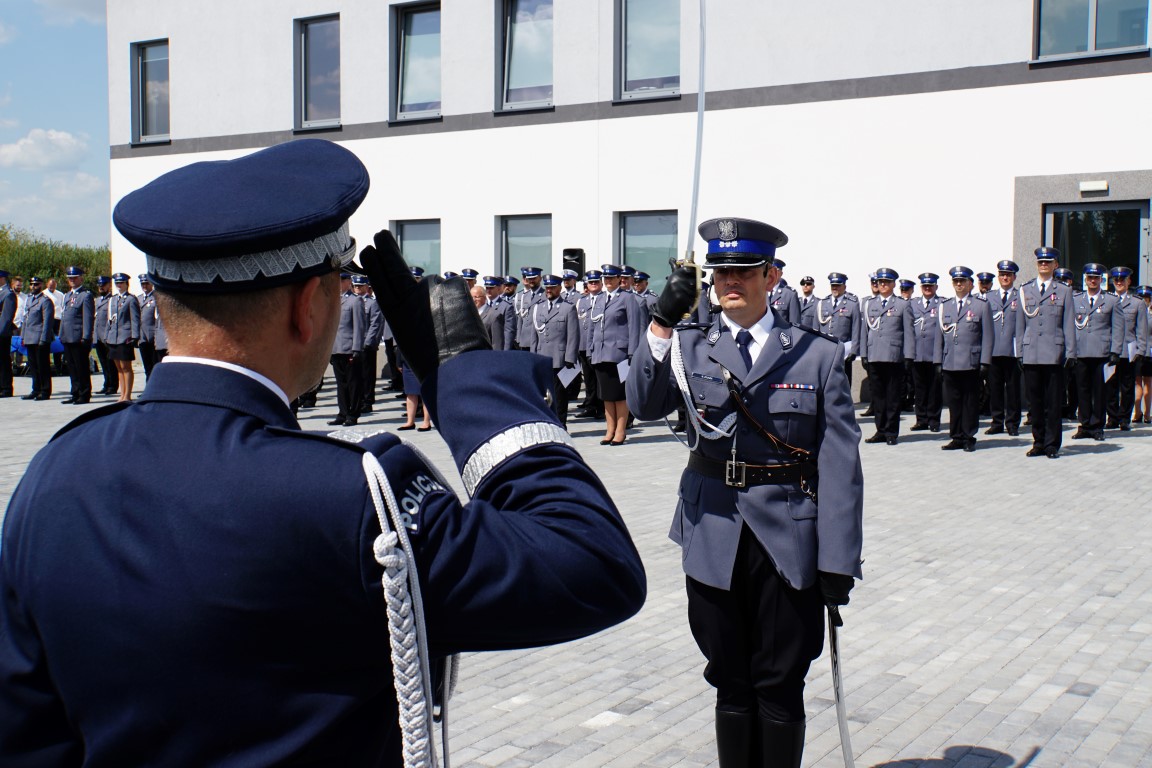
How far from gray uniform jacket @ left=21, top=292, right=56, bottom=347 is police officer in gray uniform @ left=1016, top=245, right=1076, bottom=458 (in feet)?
55.1

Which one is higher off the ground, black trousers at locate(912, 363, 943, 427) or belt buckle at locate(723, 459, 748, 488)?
belt buckle at locate(723, 459, 748, 488)

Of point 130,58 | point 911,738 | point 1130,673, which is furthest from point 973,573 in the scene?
point 130,58

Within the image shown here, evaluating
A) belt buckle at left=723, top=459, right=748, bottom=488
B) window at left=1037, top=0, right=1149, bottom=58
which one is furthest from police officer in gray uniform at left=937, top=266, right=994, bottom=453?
belt buckle at left=723, top=459, right=748, bottom=488

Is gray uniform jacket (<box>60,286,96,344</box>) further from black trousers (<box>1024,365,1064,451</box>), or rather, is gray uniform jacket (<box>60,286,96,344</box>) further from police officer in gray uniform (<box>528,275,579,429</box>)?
black trousers (<box>1024,365,1064,451</box>)

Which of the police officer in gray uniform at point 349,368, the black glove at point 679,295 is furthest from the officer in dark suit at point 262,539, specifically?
the police officer in gray uniform at point 349,368

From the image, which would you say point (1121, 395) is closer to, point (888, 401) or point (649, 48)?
point (888, 401)

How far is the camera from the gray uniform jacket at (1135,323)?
15.7 metres

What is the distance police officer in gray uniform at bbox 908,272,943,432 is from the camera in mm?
15078

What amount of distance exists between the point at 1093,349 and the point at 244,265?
48.4 ft

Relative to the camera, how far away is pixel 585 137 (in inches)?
818

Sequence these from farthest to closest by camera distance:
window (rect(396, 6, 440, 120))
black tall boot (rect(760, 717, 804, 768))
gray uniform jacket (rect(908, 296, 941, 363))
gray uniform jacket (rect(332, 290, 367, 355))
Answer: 1. window (rect(396, 6, 440, 120))
2. gray uniform jacket (rect(332, 290, 367, 355))
3. gray uniform jacket (rect(908, 296, 941, 363))
4. black tall boot (rect(760, 717, 804, 768))

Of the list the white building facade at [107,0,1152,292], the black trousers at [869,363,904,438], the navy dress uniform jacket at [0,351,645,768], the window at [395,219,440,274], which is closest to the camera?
the navy dress uniform jacket at [0,351,645,768]

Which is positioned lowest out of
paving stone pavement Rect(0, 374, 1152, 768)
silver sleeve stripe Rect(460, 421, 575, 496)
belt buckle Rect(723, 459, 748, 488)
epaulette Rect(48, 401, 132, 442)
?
paving stone pavement Rect(0, 374, 1152, 768)

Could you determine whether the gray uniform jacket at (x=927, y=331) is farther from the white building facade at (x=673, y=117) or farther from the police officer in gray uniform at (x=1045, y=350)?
the white building facade at (x=673, y=117)
